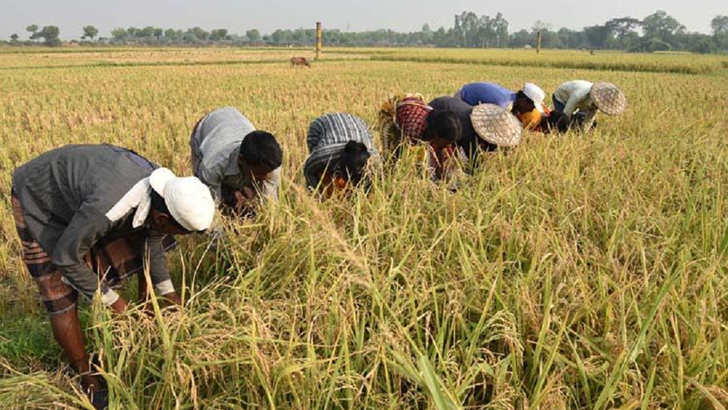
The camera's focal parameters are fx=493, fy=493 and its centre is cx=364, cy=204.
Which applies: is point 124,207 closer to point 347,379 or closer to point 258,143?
point 258,143

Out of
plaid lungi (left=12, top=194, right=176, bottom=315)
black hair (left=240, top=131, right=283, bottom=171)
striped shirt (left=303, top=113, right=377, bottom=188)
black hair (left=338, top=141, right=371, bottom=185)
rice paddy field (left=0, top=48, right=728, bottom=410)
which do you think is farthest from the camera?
striped shirt (left=303, top=113, right=377, bottom=188)

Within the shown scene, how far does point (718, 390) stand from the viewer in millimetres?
1336

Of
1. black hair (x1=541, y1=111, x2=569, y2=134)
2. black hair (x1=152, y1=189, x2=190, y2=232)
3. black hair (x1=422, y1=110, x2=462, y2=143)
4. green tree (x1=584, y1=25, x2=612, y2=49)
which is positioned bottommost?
black hair (x1=152, y1=189, x2=190, y2=232)

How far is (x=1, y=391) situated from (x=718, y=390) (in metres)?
2.22

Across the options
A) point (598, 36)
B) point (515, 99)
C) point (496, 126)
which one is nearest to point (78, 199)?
point (496, 126)

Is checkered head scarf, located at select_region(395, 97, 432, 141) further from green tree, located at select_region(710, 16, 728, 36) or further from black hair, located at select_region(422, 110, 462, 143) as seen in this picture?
green tree, located at select_region(710, 16, 728, 36)

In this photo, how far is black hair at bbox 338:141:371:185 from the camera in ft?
9.03

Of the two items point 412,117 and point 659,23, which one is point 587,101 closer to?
point 412,117

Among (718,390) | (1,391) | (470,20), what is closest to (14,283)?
(1,391)

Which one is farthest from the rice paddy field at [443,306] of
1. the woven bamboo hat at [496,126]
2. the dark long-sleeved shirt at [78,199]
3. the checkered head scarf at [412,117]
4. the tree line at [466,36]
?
the tree line at [466,36]

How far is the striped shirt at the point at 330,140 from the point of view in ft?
10.2

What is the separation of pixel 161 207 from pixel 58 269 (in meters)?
0.52

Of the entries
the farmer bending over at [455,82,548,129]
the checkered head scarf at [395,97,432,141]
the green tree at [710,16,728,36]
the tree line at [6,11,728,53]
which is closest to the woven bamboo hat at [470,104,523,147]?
the checkered head scarf at [395,97,432,141]

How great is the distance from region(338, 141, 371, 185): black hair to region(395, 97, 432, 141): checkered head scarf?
880mm
